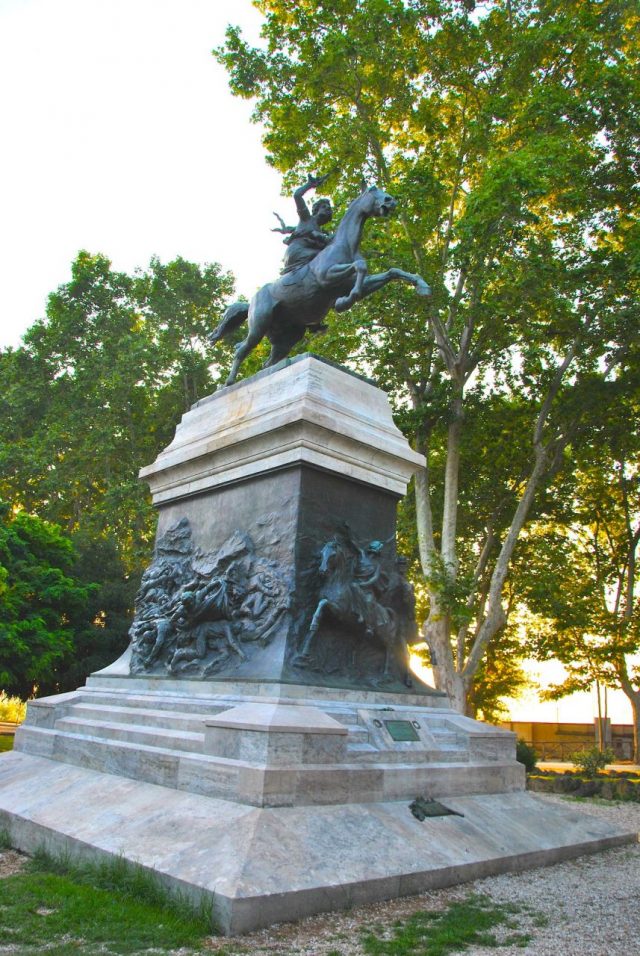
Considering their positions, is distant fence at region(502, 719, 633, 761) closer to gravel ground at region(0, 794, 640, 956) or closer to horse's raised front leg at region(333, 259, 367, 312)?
horse's raised front leg at region(333, 259, 367, 312)

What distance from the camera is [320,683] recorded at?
320 inches

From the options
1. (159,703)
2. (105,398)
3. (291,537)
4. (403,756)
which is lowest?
(403,756)

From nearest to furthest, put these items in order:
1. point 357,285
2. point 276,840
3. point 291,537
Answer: point 276,840 < point 291,537 < point 357,285

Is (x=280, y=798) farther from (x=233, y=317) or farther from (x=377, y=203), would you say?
(x=233, y=317)

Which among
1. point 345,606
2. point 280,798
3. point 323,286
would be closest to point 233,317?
point 323,286

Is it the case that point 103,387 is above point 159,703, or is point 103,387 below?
above

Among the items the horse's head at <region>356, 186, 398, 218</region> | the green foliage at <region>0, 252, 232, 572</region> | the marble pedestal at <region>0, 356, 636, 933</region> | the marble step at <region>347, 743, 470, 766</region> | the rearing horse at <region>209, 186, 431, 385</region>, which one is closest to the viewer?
the marble pedestal at <region>0, 356, 636, 933</region>

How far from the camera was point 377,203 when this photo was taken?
34.9 ft

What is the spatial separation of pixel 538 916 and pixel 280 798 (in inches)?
82.9

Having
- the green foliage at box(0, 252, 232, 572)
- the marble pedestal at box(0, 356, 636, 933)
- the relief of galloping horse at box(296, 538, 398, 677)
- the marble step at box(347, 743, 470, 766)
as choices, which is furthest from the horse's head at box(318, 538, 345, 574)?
the green foliage at box(0, 252, 232, 572)

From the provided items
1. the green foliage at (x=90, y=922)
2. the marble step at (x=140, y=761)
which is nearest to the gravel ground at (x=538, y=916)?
the green foliage at (x=90, y=922)

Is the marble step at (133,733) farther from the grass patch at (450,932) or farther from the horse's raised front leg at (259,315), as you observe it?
the horse's raised front leg at (259,315)

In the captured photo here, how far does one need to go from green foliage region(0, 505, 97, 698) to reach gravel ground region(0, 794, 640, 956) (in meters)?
12.9

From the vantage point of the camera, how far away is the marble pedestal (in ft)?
19.4
